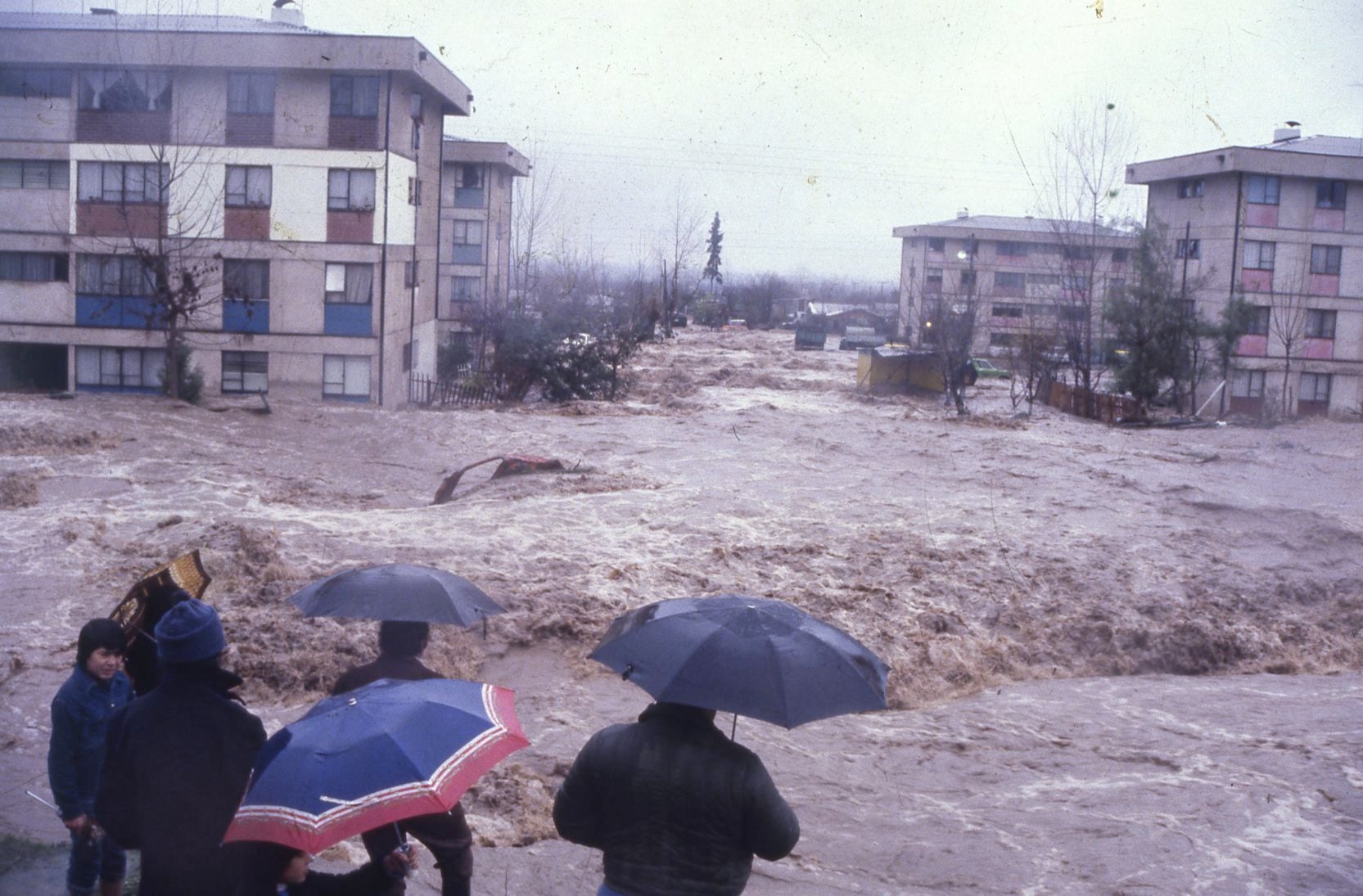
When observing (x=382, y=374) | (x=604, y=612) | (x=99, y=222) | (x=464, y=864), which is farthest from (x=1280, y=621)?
(x=99, y=222)

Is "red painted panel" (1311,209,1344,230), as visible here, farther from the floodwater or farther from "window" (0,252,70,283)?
"window" (0,252,70,283)

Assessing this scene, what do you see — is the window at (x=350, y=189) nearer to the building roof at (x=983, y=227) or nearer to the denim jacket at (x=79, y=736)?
the denim jacket at (x=79, y=736)

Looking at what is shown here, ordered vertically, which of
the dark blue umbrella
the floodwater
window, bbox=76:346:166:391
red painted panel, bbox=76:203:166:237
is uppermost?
red painted panel, bbox=76:203:166:237

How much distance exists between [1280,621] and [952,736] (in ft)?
20.7

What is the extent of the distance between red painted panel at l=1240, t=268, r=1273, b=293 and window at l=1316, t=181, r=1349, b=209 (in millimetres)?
2594

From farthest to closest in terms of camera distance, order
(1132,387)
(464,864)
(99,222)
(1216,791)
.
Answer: (1132,387) < (99,222) < (1216,791) < (464,864)

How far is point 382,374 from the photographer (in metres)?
29.8

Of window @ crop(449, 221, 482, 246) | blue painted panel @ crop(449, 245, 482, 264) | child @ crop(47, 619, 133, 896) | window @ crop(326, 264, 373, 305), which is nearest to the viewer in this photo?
child @ crop(47, 619, 133, 896)

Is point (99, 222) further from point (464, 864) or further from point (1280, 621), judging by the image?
point (464, 864)

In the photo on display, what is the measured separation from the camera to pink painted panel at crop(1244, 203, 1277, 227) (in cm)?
3859

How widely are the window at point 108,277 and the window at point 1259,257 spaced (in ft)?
106

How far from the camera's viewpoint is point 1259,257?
128ft

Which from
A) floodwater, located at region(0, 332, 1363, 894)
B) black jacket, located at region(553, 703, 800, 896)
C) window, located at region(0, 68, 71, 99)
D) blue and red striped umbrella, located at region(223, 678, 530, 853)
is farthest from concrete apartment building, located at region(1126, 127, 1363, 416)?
blue and red striped umbrella, located at region(223, 678, 530, 853)

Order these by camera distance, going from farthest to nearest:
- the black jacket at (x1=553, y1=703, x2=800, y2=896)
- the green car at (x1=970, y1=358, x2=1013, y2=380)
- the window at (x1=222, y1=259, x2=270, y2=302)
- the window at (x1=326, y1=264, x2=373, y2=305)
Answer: the green car at (x1=970, y1=358, x2=1013, y2=380)
the window at (x1=326, y1=264, x2=373, y2=305)
the window at (x1=222, y1=259, x2=270, y2=302)
the black jacket at (x1=553, y1=703, x2=800, y2=896)
